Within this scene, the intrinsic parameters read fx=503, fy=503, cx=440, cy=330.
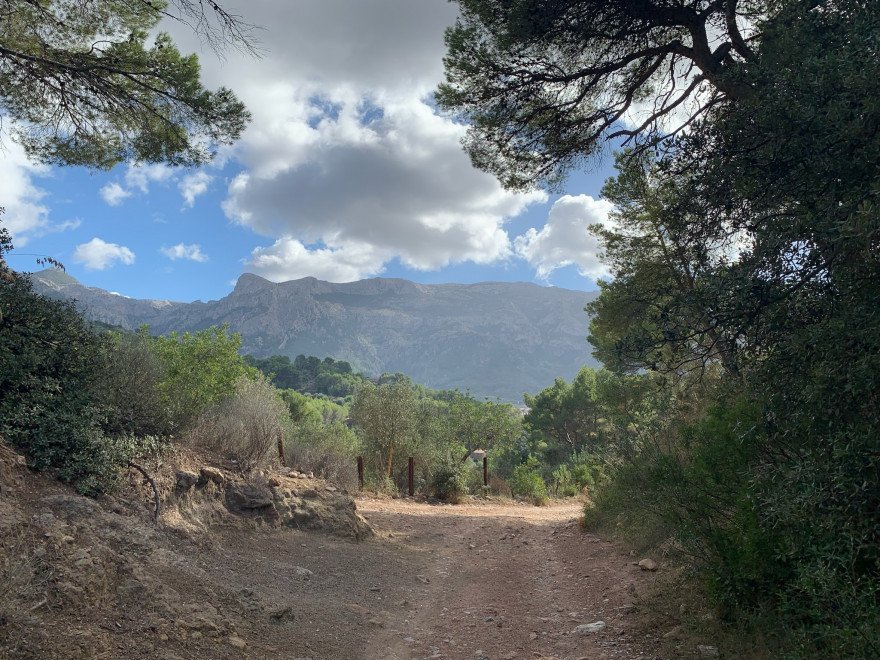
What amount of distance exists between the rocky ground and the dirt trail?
0.10 ft

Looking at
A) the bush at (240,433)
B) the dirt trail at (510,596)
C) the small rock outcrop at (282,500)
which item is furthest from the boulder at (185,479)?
the dirt trail at (510,596)

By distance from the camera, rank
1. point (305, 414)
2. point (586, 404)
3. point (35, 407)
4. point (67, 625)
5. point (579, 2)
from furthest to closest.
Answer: point (305, 414), point (586, 404), point (579, 2), point (35, 407), point (67, 625)

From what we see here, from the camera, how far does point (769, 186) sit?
160 inches

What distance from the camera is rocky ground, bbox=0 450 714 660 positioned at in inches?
154

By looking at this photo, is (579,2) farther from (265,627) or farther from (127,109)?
(265,627)

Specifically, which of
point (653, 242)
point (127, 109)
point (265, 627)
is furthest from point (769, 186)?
point (653, 242)

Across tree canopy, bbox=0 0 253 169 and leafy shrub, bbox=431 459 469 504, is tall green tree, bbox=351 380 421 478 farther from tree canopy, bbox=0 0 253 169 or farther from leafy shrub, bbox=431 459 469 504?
tree canopy, bbox=0 0 253 169

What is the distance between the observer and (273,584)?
620cm

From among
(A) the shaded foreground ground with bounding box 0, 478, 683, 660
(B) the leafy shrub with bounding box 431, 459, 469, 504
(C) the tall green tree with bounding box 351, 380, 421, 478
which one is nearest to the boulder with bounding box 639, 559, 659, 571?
(A) the shaded foreground ground with bounding box 0, 478, 683, 660

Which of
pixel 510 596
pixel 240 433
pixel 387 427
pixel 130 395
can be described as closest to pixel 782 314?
pixel 510 596

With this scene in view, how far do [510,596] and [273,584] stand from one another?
10.3 feet

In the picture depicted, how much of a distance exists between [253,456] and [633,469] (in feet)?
22.1

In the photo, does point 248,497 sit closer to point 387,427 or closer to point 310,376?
point 387,427

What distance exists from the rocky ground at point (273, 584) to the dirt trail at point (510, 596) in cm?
3
